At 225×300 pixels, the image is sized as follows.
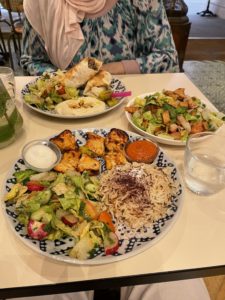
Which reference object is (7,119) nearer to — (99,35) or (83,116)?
(83,116)

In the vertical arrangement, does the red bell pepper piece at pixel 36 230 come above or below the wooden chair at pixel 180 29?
above

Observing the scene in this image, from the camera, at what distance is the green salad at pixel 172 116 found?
3.45 feet

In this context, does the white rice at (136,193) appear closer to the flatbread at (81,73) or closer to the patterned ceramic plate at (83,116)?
the patterned ceramic plate at (83,116)

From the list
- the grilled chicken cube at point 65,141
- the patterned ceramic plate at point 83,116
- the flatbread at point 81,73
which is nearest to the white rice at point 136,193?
the grilled chicken cube at point 65,141

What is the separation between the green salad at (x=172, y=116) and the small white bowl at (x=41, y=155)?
339mm

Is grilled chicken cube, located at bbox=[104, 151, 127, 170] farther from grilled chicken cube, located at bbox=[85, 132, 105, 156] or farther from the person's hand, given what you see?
the person's hand

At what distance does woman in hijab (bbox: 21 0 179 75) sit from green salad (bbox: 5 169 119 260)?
0.91 m

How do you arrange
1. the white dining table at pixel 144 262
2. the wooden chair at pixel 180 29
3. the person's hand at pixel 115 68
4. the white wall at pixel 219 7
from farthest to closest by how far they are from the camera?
the white wall at pixel 219 7, the wooden chair at pixel 180 29, the person's hand at pixel 115 68, the white dining table at pixel 144 262

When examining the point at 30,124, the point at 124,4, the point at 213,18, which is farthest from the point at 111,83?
the point at 213,18

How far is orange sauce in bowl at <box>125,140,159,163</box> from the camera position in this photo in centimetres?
92

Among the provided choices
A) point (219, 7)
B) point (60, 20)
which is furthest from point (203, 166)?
point (219, 7)

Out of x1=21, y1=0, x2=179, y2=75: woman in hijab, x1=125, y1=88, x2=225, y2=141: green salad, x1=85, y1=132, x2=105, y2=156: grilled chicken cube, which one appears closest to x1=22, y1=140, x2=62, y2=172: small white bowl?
x1=85, y1=132, x2=105, y2=156: grilled chicken cube

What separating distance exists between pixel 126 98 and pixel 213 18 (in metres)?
6.71

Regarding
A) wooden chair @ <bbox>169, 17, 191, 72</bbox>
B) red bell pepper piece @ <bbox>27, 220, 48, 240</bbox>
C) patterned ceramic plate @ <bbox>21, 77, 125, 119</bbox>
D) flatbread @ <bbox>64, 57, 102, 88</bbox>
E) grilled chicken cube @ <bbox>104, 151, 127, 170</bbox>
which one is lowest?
wooden chair @ <bbox>169, 17, 191, 72</bbox>
